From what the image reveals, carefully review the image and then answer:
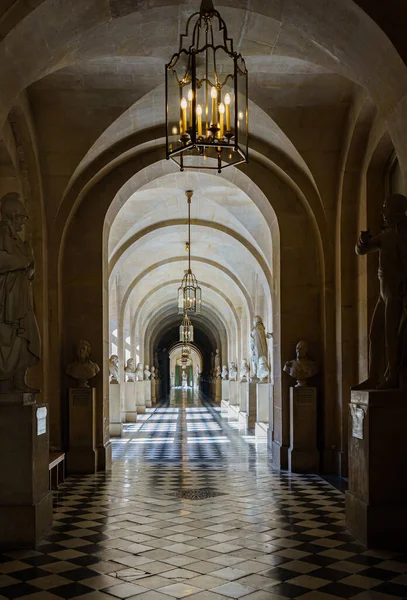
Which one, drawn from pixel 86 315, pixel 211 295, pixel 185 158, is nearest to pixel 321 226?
pixel 185 158

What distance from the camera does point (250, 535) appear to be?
6.24 meters

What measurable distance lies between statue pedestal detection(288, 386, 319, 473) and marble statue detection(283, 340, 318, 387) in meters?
0.15

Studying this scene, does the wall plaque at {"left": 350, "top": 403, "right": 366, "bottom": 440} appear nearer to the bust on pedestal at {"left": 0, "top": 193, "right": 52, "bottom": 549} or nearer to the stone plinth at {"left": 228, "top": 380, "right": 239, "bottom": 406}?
the bust on pedestal at {"left": 0, "top": 193, "right": 52, "bottom": 549}

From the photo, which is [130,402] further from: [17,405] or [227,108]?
[227,108]

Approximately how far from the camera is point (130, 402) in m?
21.1

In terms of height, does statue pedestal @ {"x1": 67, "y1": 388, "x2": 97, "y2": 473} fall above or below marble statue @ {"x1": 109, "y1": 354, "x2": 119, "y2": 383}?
below

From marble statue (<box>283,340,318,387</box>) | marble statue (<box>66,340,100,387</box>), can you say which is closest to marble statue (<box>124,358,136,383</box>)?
marble statue (<box>66,340,100,387</box>)

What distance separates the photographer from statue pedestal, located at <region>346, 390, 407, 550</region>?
5.74m

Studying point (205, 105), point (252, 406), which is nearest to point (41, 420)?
point (205, 105)

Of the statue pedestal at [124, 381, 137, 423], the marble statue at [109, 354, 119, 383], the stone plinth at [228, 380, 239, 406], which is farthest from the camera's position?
the stone plinth at [228, 380, 239, 406]

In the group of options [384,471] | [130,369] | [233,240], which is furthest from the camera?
[130,369]

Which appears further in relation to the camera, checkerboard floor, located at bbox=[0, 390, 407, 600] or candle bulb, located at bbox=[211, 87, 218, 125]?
candle bulb, located at bbox=[211, 87, 218, 125]

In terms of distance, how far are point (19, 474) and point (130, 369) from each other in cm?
1507

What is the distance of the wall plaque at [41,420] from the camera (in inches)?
247
